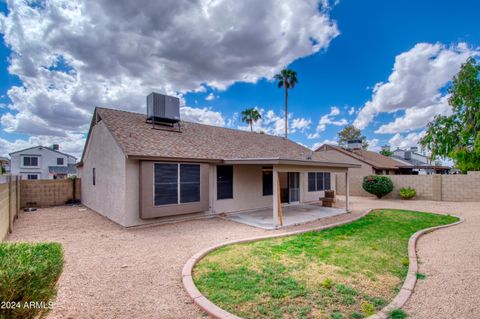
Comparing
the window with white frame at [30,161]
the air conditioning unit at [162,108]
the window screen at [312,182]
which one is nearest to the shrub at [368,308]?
the air conditioning unit at [162,108]

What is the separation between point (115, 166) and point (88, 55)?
19.3 feet

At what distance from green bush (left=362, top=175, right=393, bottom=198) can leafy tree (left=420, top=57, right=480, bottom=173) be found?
900 cm

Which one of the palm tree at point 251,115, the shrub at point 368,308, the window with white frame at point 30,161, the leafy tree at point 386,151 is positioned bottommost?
the shrub at point 368,308

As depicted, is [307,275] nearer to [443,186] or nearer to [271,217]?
[271,217]

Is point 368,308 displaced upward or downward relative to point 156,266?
upward

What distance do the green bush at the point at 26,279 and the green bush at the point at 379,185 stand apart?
18.7 metres

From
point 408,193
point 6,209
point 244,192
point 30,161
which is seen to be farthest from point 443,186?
point 30,161

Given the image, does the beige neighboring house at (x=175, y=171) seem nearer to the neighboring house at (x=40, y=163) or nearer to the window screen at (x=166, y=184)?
the window screen at (x=166, y=184)

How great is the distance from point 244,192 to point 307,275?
741cm

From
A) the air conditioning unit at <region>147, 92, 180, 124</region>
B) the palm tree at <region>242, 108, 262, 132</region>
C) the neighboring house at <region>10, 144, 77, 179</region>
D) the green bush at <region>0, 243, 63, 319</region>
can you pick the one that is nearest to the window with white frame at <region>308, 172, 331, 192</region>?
the air conditioning unit at <region>147, 92, 180, 124</region>

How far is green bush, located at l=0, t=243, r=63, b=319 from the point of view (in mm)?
2148

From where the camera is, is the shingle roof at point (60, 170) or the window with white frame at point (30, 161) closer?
the window with white frame at point (30, 161)

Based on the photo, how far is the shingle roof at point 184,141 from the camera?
8950 mm

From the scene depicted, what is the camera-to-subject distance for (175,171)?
9141 millimetres
